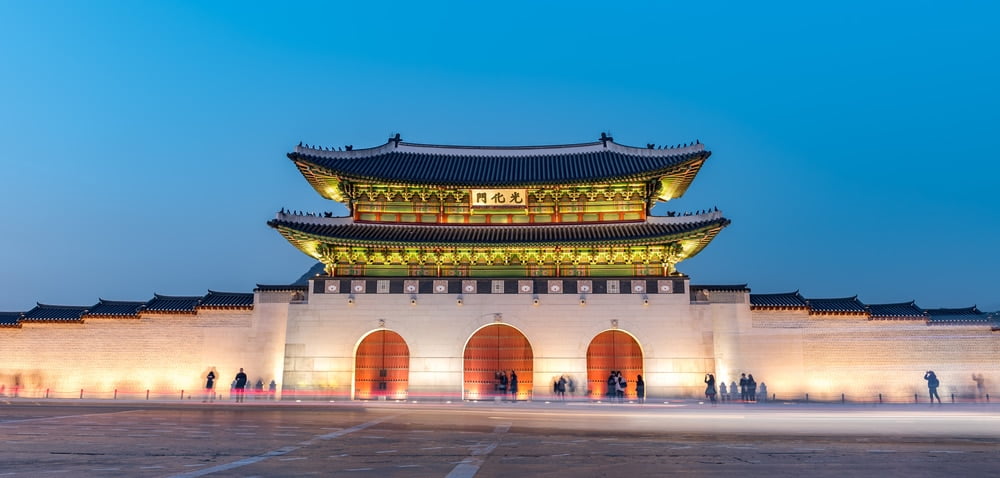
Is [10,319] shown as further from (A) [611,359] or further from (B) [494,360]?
(A) [611,359]

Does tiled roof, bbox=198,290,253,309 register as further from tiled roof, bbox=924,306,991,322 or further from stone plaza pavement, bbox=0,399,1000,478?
tiled roof, bbox=924,306,991,322

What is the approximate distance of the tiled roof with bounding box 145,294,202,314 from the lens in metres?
32.8

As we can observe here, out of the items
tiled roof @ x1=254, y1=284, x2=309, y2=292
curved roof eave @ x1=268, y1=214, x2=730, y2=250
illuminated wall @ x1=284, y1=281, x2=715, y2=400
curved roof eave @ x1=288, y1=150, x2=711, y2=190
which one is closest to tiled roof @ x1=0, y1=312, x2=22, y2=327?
tiled roof @ x1=254, y1=284, x2=309, y2=292

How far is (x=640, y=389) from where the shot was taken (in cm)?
3036

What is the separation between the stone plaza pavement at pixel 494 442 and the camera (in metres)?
10.4

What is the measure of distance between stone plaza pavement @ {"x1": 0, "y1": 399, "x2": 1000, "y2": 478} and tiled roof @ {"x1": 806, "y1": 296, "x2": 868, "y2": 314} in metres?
7.58

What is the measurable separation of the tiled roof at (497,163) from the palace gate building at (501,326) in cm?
25

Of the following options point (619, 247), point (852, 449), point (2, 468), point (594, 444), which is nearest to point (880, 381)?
point (619, 247)

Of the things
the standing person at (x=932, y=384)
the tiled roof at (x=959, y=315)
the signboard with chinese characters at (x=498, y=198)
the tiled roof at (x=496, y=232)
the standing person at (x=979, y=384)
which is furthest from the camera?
the signboard with chinese characters at (x=498, y=198)

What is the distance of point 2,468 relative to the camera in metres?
10.0

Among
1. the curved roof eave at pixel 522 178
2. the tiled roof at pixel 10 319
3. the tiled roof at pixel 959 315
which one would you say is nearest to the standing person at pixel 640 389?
the curved roof eave at pixel 522 178

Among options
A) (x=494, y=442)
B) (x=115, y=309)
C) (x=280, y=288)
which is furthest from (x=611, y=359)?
(x=115, y=309)

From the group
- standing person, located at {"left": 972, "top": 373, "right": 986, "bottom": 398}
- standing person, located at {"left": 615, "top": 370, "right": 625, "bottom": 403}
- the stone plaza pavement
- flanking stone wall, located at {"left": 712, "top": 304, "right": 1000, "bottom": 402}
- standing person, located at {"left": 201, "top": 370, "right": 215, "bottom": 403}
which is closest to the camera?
the stone plaza pavement

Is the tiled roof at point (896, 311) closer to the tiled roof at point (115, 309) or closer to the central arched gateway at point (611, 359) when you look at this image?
the central arched gateway at point (611, 359)
